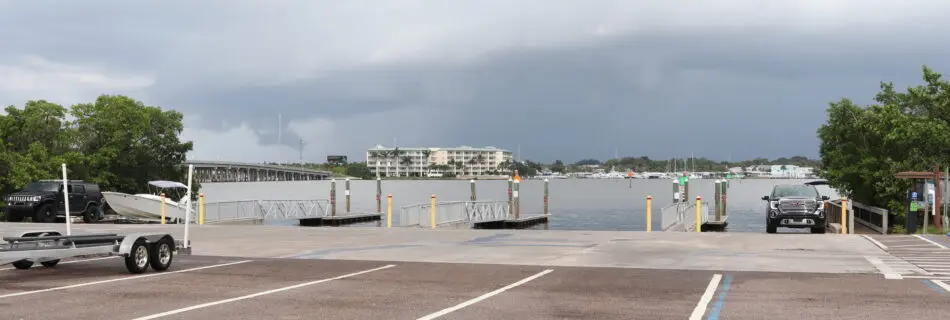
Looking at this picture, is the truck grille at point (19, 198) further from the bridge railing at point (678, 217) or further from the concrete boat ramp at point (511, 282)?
the bridge railing at point (678, 217)

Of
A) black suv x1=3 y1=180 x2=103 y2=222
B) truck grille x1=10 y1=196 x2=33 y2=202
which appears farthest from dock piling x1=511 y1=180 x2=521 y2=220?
truck grille x1=10 y1=196 x2=33 y2=202

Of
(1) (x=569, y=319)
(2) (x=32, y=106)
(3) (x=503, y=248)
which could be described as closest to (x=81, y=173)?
(2) (x=32, y=106)

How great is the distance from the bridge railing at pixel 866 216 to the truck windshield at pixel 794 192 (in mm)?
1357

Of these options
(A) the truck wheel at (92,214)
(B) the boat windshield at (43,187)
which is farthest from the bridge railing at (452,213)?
(B) the boat windshield at (43,187)

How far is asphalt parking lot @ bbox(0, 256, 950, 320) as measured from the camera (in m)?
9.62

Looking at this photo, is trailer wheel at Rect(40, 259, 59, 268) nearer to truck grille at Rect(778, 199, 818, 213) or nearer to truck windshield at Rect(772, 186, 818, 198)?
truck grille at Rect(778, 199, 818, 213)

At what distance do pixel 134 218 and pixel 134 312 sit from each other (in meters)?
36.1

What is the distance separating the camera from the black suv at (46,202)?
35500 mm

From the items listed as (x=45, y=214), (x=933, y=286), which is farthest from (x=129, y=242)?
(x=45, y=214)

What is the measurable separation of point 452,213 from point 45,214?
18.1 meters

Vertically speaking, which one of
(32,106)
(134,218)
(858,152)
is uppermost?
(32,106)

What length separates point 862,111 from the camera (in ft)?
128

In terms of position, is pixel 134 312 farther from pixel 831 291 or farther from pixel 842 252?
pixel 842 252

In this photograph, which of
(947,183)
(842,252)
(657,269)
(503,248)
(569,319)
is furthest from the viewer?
(947,183)
